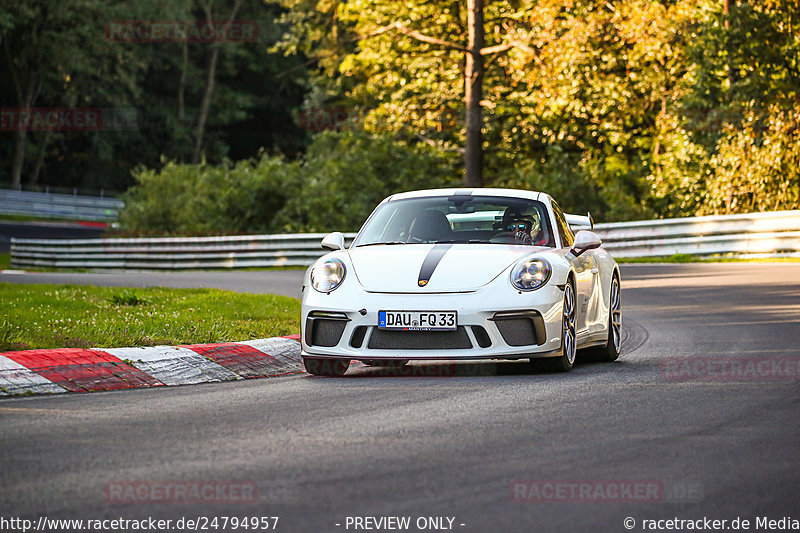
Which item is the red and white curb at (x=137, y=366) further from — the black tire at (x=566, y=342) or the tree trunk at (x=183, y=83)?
the tree trunk at (x=183, y=83)

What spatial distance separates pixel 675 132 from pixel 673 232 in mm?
6510

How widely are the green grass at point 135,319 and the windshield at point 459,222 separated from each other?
1675 millimetres

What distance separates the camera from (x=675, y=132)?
3241 centimetres

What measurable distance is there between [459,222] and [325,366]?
1.90 meters

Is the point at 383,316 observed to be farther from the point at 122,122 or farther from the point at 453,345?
the point at 122,122

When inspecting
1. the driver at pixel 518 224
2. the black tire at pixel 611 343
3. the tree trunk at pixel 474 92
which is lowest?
the black tire at pixel 611 343

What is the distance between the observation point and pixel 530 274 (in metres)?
9.36

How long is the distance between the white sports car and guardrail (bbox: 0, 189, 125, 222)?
53.8 m

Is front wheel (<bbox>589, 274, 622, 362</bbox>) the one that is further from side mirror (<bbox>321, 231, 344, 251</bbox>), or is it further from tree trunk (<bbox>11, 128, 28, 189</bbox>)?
tree trunk (<bbox>11, 128, 28, 189</bbox>)

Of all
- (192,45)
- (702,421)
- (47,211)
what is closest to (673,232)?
(702,421)

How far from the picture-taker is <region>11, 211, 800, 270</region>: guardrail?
81.0ft

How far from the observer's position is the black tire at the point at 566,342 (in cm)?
944

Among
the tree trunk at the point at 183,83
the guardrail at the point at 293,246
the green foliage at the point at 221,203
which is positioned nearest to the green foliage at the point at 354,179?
the green foliage at the point at 221,203

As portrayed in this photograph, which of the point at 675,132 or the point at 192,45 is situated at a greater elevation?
the point at 192,45
